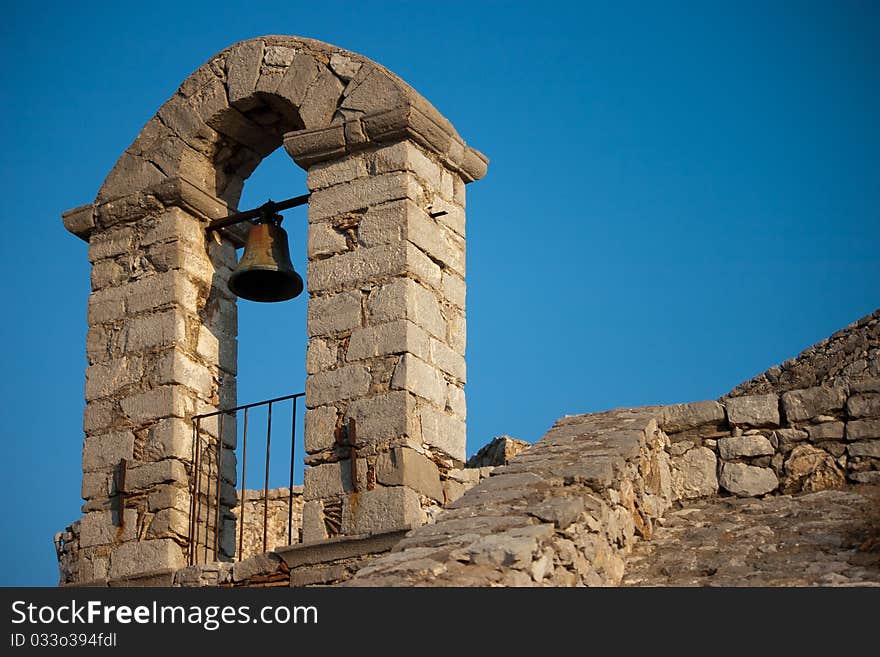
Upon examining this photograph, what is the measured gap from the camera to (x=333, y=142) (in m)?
8.63

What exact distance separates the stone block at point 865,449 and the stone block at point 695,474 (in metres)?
0.66

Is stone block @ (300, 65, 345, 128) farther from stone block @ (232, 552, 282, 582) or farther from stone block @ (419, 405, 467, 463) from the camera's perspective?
stone block @ (232, 552, 282, 582)

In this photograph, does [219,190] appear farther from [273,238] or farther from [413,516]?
[413,516]

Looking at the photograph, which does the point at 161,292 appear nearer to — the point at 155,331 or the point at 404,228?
the point at 155,331

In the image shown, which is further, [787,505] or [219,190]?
[219,190]

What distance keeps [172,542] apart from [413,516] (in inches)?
67.1

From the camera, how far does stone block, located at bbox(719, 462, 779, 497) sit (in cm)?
706

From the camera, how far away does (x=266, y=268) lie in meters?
8.91

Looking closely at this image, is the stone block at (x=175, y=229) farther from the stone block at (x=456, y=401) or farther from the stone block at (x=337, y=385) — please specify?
the stone block at (x=456, y=401)

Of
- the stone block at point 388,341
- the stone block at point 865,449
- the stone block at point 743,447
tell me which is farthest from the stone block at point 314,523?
the stone block at point 865,449

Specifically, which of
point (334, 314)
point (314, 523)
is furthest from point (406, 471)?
point (334, 314)

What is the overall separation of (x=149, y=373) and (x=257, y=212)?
121 centimetres

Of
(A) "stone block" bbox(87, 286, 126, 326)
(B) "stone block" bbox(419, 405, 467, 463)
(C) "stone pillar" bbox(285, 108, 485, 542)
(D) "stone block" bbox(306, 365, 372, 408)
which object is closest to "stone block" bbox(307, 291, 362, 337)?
(C) "stone pillar" bbox(285, 108, 485, 542)
